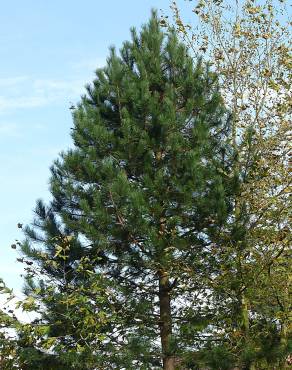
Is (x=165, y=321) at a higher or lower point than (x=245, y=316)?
higher

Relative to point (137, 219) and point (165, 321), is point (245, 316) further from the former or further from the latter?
point (137, 219)

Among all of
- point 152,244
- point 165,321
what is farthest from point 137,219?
point 165,321

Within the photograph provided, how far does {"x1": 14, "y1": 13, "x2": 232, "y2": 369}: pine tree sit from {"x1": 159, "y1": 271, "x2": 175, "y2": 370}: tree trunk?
0.09 feet

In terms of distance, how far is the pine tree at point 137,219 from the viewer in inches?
576

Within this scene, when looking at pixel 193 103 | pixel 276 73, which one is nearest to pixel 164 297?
pixel 193 103

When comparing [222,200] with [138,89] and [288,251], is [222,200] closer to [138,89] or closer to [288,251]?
[288,251]

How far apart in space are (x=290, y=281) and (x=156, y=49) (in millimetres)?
7648

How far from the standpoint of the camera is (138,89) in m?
16.4

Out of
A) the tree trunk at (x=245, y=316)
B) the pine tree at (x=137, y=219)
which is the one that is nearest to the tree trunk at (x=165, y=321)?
the pine tree at (x=137, y=219)

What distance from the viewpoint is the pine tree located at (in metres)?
14.6

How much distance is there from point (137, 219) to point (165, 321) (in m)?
2.65

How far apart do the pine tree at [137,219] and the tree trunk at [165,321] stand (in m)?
0.03

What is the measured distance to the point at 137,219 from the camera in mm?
14578

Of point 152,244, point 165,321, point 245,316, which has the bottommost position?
point 245,316
